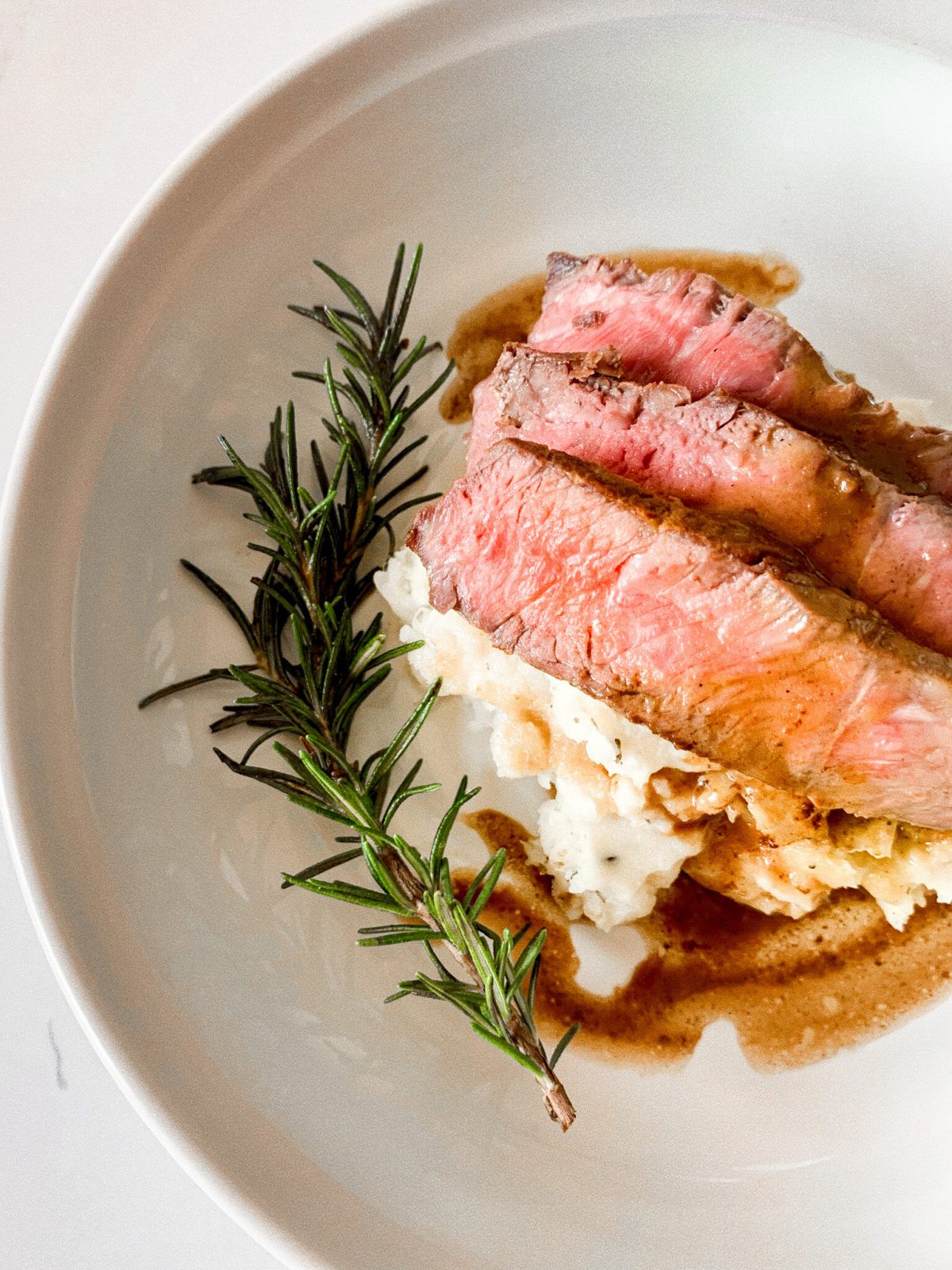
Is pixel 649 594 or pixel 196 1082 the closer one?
pixel 649 594

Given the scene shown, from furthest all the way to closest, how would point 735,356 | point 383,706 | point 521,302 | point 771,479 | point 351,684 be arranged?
1. point 521,302
2. point 383,706
3. point 351,684
4. point 735,356
5. point 771,479

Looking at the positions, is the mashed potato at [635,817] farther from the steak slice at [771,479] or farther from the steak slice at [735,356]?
the steak slice at [735,356]

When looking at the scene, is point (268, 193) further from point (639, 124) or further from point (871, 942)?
point (871, 942)

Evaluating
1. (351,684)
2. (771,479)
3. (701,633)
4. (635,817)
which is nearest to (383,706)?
(351,684)

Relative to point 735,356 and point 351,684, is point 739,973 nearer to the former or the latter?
point 351,684

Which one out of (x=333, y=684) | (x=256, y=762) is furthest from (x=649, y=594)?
(x=256, y=762)

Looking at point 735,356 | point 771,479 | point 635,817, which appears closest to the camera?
point 771,479
